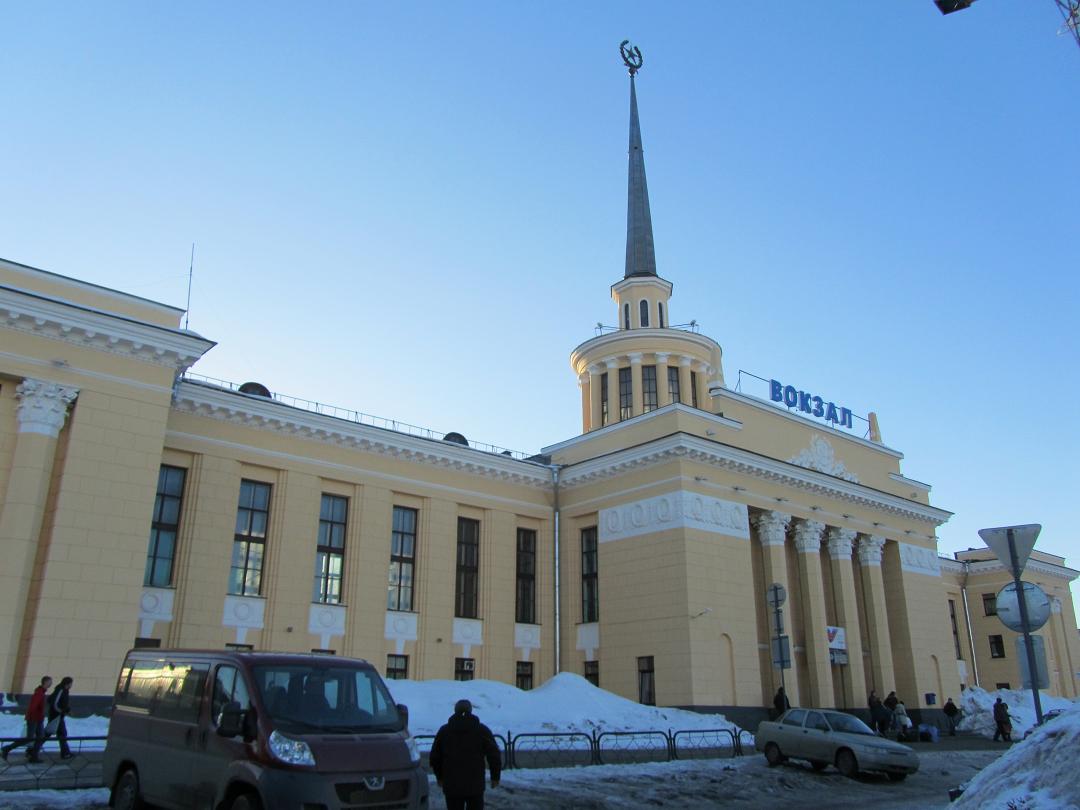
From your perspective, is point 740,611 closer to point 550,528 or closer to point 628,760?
point 550,528

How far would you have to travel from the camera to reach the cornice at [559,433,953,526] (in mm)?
29562

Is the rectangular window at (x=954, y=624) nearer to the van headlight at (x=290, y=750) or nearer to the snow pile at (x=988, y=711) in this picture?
the snow pile at (x=988, y=711)

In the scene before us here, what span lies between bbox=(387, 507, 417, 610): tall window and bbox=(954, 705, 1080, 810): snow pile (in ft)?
73.2

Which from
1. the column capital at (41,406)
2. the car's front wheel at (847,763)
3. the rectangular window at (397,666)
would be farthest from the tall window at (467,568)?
the car's front wheel at (847,763)

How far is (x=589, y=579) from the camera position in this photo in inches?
1277

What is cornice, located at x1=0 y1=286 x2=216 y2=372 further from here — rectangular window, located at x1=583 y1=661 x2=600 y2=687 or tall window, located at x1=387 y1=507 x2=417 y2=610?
rectangular window, located at x1=583 y1=661 x2=600 y2=687

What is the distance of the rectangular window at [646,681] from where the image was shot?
28.8 metres

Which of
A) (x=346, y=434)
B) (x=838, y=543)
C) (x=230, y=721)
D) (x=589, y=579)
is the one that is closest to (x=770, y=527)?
(x=838, y=543)

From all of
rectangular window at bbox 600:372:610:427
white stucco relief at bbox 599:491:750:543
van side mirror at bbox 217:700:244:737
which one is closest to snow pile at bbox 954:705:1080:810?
van side mirror at bbox 217:700:244:737

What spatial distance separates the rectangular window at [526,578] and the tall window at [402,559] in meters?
4.49

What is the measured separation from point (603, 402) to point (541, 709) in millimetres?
19515

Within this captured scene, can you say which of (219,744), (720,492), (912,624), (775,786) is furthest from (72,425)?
(912,624)

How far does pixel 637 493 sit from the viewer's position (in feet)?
101

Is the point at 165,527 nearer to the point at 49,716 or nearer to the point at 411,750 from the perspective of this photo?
the point at 49,716
